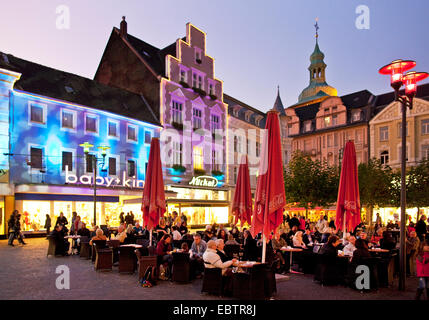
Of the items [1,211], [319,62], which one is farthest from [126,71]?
[319,62]

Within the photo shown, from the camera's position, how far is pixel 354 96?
157 feet

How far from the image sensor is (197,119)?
37.1 meters

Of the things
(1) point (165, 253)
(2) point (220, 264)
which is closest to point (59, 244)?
(1) point (165, 253)

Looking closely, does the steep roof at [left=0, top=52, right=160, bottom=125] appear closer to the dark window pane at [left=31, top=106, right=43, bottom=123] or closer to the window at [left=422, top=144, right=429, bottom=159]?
the dark window pane at [left=31, top=106, right=43, bottom=123]

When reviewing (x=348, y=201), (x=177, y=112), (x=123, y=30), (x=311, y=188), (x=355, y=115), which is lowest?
(x=311, y=188)

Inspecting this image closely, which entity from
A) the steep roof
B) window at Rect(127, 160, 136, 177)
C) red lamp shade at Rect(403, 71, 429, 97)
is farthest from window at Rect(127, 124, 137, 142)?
red lamp shade at Rect(403, 71, 429, 97)

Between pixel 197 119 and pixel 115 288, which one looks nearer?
pixel 115 288

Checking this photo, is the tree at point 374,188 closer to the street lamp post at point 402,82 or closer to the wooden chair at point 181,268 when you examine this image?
the street lamp post at point 402,82

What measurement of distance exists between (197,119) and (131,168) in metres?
9.15

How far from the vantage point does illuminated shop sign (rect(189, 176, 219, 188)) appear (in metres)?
35.2

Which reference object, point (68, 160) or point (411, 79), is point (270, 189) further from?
point (68, 160)

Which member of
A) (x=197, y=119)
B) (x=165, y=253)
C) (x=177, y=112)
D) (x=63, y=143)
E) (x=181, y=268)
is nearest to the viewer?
(x=181, y=268)

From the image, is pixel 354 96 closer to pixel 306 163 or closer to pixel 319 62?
pixel 306 163
